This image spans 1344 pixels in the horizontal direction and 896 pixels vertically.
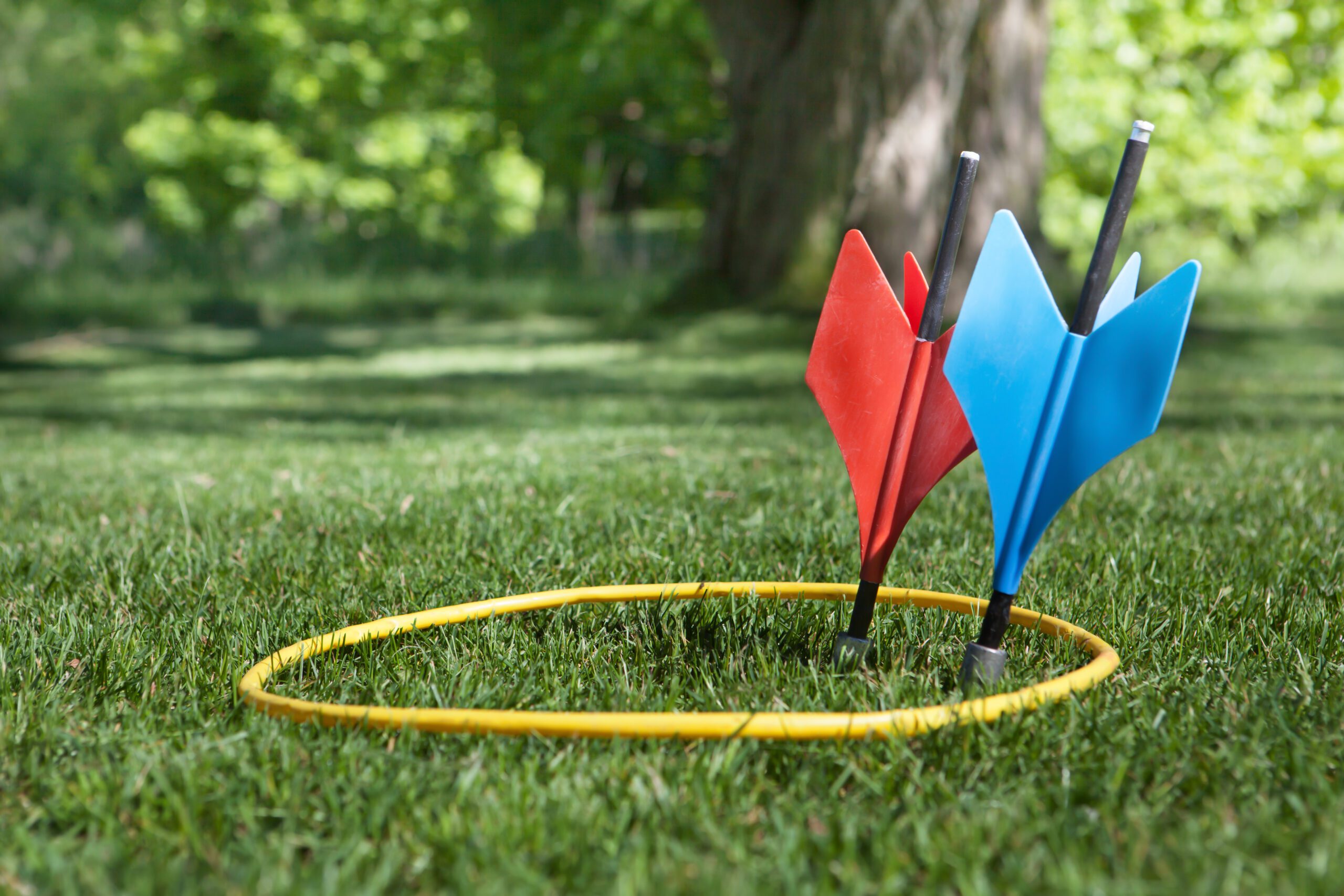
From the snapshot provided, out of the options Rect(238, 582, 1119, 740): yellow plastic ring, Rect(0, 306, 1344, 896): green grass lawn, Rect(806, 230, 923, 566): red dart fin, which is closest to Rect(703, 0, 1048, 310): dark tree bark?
Rect(0, 306, 1344, 896): green grass lawn

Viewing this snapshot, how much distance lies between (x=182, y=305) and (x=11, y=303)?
7.98ft

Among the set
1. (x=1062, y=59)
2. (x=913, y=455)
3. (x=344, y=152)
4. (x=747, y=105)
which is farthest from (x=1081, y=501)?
(x=344, y=152)

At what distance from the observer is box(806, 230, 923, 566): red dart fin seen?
186 centimetres

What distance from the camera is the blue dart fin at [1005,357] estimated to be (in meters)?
1.67

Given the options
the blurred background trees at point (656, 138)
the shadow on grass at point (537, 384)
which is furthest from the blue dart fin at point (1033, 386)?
the blurred background trees at point (656, 138)

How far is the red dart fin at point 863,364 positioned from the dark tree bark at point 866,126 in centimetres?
781

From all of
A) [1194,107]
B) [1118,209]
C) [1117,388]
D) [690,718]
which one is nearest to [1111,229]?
[1118,209]

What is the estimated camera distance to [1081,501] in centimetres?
340

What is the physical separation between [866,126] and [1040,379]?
333 inches

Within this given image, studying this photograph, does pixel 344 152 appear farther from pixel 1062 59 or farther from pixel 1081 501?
pixel 1081 501

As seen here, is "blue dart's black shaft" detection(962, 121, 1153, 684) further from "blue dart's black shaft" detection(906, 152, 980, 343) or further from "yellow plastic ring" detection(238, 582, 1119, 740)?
"yellow plastic ring" detection(238, 582, 1119, 740)

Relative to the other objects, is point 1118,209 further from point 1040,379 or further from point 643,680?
point 643,680

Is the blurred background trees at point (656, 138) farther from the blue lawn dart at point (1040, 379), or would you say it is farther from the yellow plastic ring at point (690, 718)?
the yellow plastic ring at point (690, 718)

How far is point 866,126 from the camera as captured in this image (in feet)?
31.5
